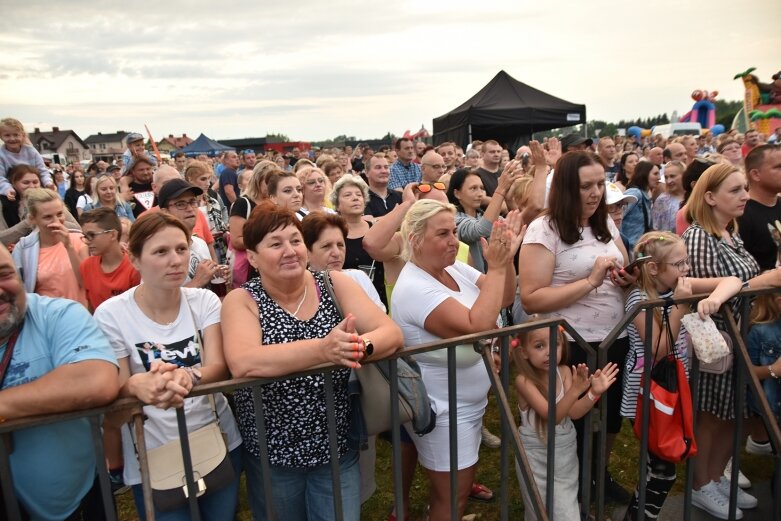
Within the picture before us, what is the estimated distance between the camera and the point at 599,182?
9.95ft

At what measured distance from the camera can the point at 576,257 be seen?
299 cm

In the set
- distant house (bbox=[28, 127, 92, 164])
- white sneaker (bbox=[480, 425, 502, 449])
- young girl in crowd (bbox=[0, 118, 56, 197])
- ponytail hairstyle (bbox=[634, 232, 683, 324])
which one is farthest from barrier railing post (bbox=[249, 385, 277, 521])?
distant house (bbox=[28, 127, 92, 164])

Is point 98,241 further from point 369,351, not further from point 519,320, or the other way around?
point 519,320

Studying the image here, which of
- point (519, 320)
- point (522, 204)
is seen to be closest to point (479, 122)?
Answer: point (522, 204)

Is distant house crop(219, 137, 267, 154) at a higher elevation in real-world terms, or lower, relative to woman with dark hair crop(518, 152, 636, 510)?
higher

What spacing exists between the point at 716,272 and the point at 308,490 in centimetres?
256

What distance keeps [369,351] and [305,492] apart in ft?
2.67

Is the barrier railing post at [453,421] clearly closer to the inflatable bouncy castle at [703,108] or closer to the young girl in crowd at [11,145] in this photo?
the young girl in crowd at [11,145]

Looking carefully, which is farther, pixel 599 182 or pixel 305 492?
pixel 599 182

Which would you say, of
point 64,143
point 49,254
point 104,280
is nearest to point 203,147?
point 49,254

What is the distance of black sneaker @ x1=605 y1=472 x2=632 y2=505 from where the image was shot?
10.7ft

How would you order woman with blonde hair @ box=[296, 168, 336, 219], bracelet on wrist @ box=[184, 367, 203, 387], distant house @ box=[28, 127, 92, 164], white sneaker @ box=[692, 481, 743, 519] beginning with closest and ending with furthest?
bracelet on wrist @ box=[184, 367, 203, 387] → white sneaker @ box=[692, 481, 743, 519] → woman with blonde hair @ box=[296, 168, 336, 219] → distant house @ box=[28, 127, 92, 164]

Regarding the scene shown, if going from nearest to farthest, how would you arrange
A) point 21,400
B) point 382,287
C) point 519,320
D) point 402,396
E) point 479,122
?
point 21,400, point 402,396, point 519,320, point 382,287, point 479,122

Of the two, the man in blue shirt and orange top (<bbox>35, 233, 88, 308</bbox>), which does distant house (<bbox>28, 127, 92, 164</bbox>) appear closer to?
the man in blue shirt
